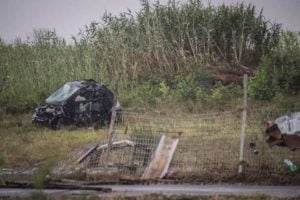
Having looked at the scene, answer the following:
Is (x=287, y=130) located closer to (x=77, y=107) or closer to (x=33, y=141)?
(x=33, y=141)

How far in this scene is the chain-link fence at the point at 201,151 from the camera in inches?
274

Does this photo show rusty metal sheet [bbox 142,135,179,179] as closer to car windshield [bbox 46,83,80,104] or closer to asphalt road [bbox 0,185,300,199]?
asphalt road [bbox 0,185,300,199]

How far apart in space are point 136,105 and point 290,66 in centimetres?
407

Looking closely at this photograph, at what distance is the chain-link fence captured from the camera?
697 centimetres

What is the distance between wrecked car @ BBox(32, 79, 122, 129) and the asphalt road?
15.0 feet

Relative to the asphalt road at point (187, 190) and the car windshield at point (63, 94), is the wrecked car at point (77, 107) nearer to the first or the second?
the car windshield at point (63, 94)

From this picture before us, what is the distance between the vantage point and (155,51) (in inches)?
544

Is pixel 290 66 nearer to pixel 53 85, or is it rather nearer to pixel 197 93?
pixel 197 93

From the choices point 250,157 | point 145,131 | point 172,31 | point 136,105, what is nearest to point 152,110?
point 136,105

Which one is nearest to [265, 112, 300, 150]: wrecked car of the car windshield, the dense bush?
the dense bush

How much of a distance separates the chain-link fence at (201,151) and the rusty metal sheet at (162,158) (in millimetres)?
73

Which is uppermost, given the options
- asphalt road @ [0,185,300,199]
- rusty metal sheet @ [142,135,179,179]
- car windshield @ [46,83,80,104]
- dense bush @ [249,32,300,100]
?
dense bush @ [249,32,300,100]

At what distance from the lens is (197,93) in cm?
1208

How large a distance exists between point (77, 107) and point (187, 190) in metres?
5.54
